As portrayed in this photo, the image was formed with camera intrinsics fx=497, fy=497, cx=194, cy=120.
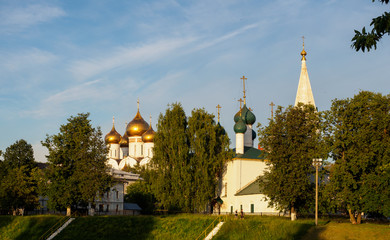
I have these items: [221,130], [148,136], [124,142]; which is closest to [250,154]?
[221,130]

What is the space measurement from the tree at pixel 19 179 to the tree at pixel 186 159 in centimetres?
1204

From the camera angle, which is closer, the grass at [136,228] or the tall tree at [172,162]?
the grass at [136,228]

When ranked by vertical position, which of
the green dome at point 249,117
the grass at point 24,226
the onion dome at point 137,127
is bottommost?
the grass at point 24,226

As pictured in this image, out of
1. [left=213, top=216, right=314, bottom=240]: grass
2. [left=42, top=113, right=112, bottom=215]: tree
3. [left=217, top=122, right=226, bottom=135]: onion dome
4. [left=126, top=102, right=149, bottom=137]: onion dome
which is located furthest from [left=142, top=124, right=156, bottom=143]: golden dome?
[left=213, top=216, right=314, bottom=240]: grass

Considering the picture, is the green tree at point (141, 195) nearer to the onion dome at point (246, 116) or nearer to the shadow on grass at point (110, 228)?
the onion dome at point (246, 116)

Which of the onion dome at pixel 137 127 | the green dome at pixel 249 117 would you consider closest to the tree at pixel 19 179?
the green dome at pixel 249 117

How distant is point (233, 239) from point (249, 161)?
865 inches

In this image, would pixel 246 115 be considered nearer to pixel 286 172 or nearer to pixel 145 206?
pixel 145 206

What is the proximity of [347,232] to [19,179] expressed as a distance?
106ft

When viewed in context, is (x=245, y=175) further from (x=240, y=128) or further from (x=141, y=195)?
(x=141, y=195)

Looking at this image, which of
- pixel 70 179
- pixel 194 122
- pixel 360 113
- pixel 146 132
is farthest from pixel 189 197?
pixel 146 132

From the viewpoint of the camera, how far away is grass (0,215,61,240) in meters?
38.9

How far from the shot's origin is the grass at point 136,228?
3656 cm

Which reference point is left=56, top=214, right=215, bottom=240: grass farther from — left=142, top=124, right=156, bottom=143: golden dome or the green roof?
left=142, top=124, right=156, bottom=143: golden dome
